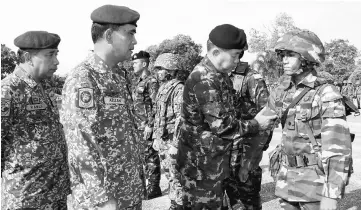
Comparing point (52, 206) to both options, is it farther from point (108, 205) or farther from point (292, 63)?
point (292, 63)

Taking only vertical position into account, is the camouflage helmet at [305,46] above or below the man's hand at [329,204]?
above

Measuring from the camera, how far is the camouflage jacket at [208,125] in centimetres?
301

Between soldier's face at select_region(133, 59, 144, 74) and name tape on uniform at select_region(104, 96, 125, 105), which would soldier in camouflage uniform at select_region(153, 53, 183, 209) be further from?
name tape on uniform at select_region(104, 96, 125, 105)

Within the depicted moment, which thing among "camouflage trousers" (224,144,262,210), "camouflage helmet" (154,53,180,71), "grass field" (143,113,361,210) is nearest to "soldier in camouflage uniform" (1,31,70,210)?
"camouflage trousers" (224,144,262,210)

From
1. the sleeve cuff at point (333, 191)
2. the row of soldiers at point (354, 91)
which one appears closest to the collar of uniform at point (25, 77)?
the sleeve cuff at point (333, 191)

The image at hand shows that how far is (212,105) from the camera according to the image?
3000 mm

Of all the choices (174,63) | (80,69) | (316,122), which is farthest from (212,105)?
(174,63)

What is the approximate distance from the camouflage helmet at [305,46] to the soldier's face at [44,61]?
6.26ft

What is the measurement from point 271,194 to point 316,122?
3375mm

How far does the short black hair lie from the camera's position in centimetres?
253

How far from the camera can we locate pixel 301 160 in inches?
118

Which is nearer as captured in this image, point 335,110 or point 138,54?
point 335,110

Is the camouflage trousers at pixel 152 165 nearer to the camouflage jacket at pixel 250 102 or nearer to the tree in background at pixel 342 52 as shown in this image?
the camouflage jacket at pixel 250 102

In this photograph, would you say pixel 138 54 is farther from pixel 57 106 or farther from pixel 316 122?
pixel 316 122
